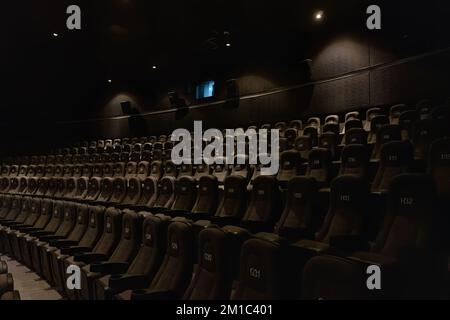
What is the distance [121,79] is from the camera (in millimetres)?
7723

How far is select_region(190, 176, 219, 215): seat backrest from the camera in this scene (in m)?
2.39

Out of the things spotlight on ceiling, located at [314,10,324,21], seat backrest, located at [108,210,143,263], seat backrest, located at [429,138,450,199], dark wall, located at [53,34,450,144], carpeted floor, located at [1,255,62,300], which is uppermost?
spotlight on ceiling, located at [314,10,324,21]

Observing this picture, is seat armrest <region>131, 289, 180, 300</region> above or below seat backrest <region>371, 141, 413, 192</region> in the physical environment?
below

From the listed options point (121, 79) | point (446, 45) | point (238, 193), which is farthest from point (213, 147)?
point (121, 79)

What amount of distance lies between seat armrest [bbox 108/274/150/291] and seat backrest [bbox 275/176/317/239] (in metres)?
0.69

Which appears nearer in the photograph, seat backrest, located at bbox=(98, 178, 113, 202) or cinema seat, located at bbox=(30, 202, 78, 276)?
cinema seat, located at bbox=(30, 202, 78, 276)

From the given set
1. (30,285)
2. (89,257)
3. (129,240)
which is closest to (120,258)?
(129,240)

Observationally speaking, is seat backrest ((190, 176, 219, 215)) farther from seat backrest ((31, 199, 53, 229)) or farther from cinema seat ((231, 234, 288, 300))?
seat backrest ((31, 199, 53, 229))

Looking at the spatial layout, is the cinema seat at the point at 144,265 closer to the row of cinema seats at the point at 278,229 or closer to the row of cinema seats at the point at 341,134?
the row of cinema seats at the point at 278,229

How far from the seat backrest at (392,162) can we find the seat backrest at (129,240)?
52.6 inches

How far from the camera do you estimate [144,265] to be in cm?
177

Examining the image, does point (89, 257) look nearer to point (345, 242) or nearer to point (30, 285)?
point (30, 285)

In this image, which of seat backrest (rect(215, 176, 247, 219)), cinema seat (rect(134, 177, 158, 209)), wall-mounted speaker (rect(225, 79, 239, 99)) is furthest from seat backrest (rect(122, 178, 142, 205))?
wall-mounted speaker (rect(225, 79, 239, 99))

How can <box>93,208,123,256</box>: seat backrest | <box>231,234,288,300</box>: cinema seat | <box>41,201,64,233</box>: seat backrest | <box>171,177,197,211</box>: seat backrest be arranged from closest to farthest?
1. <box>231,234,288,300</box>: cinema seat
2. <box>93,208,123,256</box>: seat backrest
3. <box>171,177,197,211</box>: seat backrest
4. <box>41,201,64,233</box>: seat backrest
